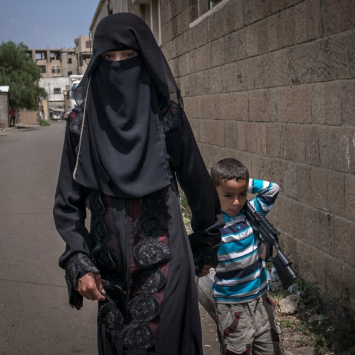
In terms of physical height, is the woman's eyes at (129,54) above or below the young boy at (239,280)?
above

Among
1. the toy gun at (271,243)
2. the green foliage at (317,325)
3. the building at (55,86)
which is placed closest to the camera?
the toy gun at (271,243)

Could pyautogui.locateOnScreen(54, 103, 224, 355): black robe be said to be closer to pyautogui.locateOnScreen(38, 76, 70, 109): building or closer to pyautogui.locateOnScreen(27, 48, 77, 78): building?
pyautogui.locateOnScreen(38, 76, 70, 109): building

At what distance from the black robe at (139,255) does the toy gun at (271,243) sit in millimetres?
655

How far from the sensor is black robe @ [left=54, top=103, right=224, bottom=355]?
2.14m

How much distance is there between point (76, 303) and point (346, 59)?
8.05 ft

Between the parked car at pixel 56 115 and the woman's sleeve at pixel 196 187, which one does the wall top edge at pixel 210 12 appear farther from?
the parked car at pixel 56 115

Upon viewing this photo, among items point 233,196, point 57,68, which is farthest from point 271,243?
point 57,68

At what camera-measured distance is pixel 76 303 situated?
2.27 meters

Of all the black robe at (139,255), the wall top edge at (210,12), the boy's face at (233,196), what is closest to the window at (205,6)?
the wall top edge at (210,12)

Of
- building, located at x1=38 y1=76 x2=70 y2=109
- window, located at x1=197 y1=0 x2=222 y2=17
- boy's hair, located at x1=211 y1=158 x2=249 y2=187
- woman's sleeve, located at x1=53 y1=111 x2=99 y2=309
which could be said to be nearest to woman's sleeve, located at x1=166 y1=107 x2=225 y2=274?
woman's sleeve, located at x1=53 y1=111 x2=99 y2=309

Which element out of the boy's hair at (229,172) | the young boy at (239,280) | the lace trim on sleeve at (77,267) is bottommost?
the young boy at (239,280)

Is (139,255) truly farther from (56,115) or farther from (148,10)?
(56,115)

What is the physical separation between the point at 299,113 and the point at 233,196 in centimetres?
158

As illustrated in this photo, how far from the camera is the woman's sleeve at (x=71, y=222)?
2127 mm
